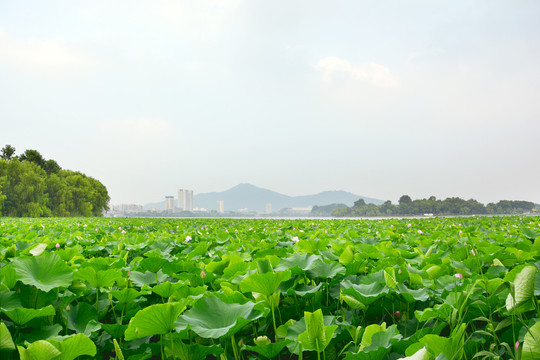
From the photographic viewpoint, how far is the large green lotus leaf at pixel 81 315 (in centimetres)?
135

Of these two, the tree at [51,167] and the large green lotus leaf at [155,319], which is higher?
the tree at [51,167]

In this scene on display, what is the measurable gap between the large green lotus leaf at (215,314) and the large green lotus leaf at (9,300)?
0.72 m

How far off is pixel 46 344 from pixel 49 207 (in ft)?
179

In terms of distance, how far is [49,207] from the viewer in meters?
46.6

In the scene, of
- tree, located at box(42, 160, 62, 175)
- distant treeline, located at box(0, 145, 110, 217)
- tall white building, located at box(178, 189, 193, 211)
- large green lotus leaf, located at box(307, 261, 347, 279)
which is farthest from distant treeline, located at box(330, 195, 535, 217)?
tall white building, located at box(178, 189, 193, 211)

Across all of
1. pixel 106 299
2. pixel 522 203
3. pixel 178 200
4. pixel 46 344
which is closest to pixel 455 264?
pixel 106 299

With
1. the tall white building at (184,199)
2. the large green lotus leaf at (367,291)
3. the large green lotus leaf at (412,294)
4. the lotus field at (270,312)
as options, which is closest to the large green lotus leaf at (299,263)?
the lotus field at (270,312)

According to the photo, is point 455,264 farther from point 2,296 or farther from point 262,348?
point 2,296

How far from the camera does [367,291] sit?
135 cm

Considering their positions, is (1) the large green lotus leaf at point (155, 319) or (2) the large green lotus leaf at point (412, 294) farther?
(2) the large green lotus leaf at point (412, 294)

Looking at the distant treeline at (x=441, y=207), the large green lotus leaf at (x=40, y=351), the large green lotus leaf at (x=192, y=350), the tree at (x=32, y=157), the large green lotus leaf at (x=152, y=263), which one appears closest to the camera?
the large green lotus leaf at (x=40, y=351)

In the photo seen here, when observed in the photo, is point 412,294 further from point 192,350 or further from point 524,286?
point 192,350

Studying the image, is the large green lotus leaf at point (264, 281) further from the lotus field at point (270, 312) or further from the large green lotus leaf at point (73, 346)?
the large green lotus leaf at point (73, 346)

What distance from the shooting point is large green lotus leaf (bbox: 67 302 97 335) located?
1.35 meters
